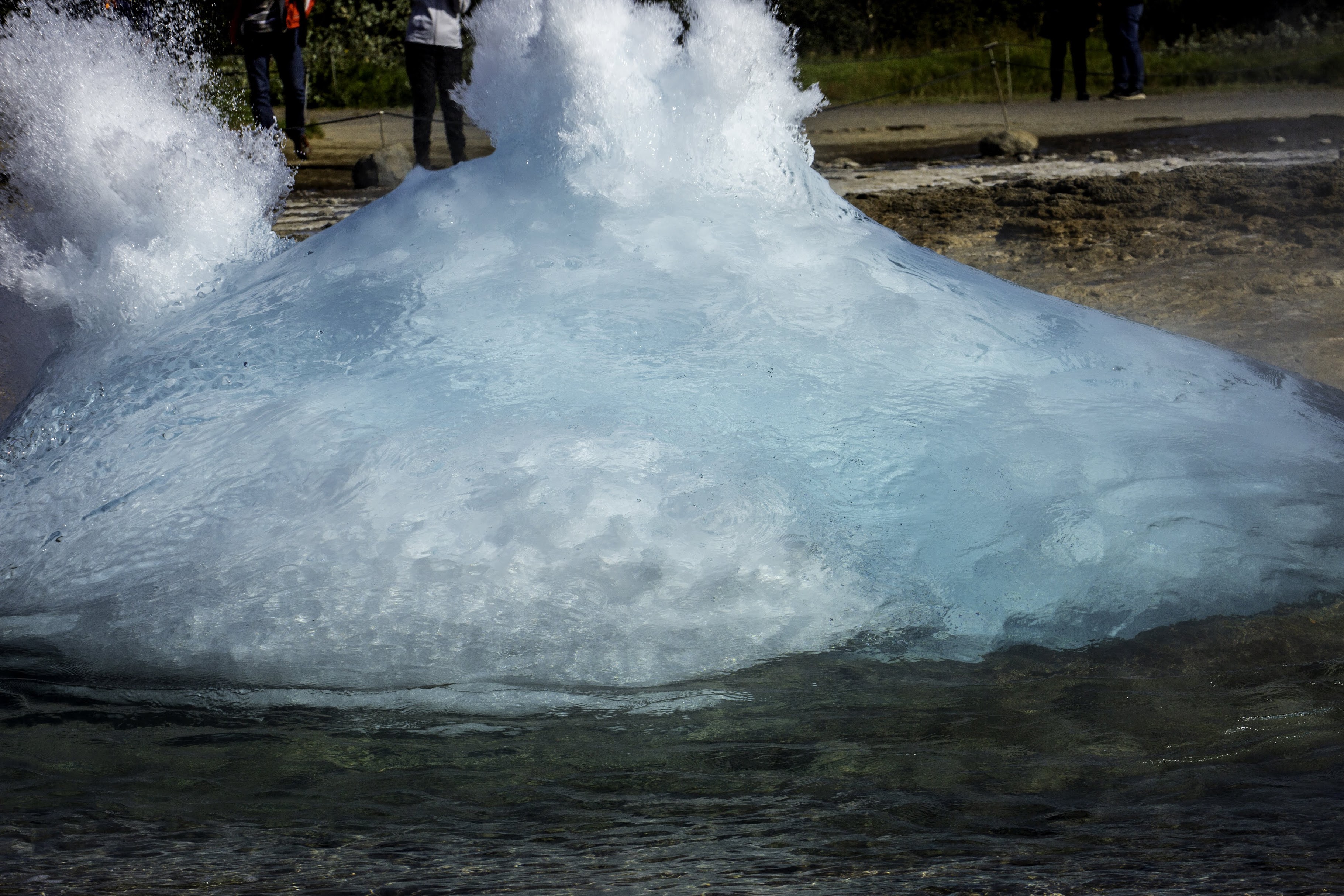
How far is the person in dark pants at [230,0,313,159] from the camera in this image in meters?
8.00

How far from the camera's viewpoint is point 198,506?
9.09ft

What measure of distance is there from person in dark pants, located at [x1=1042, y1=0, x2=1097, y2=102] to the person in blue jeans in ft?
0.58

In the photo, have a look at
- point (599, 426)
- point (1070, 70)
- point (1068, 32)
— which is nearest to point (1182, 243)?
point (599, 426)

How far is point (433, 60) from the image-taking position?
24.9ft

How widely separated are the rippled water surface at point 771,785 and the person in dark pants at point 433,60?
564 cm

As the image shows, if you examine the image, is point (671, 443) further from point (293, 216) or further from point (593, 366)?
point (293, 216)

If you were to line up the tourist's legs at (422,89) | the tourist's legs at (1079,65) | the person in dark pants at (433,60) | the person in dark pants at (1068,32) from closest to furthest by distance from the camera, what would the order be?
the person in dark pants at (433,60) → the tourist's legs at (422,89) → the person in dark pants at (1068,32) → the tourist's legs at (1079,65)

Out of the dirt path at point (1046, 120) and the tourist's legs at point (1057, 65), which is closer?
the dirt path at point (1046, 120)

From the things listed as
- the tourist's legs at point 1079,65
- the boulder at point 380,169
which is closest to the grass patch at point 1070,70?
the tourist's legs at point 1079,65

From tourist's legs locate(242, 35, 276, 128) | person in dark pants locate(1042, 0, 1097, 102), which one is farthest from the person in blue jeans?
tourist's legs locate(242, 35, 276, 128)

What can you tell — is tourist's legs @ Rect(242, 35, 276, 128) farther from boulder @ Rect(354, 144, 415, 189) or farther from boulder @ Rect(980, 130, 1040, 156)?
boulder @ Rect(980, 130, 1040, 156)

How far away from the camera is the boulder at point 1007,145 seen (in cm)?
1117

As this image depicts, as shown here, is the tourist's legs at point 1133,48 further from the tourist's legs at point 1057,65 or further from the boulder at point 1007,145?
the boulder at point 1007,145

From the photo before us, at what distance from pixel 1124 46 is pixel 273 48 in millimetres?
7525
